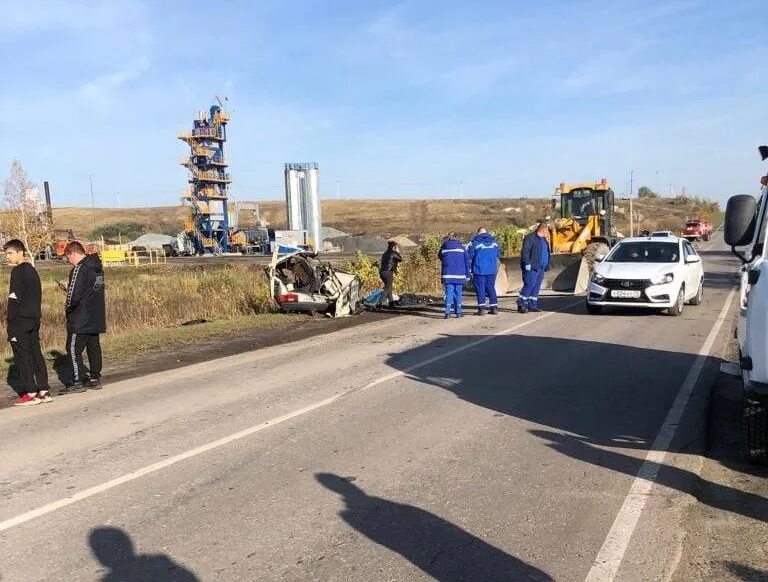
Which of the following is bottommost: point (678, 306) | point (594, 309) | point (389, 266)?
point (594, 309)

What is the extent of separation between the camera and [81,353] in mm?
8930

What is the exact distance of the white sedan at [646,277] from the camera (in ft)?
46.2

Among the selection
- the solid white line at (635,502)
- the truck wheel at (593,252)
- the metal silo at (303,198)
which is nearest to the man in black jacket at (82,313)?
the solid white line at (635,502)

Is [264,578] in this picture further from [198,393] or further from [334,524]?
[198,393]

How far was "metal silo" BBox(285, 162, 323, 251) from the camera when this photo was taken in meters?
55.1

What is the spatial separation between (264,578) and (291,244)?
546 inches

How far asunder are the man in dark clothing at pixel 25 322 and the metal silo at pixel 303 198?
46647 mm

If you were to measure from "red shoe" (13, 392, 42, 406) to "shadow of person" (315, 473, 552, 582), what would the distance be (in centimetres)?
506

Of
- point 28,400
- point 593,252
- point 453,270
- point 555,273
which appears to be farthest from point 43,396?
point 593,252

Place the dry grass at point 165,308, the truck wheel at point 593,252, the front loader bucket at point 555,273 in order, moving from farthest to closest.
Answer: the truck wheel at point 593,252
the front loader bucket at point 555,273
the dry grass at point 165,308

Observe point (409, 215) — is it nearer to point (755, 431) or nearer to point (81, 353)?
point (81, 353)

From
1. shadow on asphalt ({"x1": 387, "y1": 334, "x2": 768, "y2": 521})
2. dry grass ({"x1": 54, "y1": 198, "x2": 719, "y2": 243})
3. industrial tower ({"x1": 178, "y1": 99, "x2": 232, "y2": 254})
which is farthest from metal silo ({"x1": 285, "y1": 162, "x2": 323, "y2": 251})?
shadow on asphalt ({"x1": 387, "y1": 334, "x2": 768, "y2": 521})

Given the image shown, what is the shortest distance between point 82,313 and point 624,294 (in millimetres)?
10351

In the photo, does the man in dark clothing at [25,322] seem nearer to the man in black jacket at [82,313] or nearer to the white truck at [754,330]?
the man in black jacket at [82,313]
